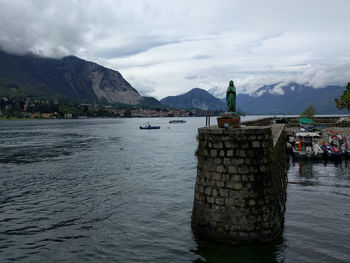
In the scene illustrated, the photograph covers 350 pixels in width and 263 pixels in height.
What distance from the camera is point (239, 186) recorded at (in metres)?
14.2

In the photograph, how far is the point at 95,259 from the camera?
1548 cm

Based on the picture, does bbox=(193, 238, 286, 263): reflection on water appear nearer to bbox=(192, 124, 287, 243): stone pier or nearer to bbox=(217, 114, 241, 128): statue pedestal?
bbox=(192, 124, 287, 243): stone pier

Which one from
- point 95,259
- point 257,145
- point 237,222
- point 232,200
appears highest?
point 257,145

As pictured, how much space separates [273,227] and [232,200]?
2.73m

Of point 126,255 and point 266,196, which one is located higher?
point 266,196

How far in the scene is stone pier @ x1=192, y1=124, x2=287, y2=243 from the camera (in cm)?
1420

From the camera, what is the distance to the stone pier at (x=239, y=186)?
1420 cm

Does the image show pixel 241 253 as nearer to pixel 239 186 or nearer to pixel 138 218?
pixel 239 186

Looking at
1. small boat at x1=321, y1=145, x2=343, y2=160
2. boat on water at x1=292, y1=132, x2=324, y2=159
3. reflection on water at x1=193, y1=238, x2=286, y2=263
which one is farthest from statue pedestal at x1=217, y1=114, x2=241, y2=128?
small boat at x1=321, y1=145, x2=343, y2=160

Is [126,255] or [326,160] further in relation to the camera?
[326,160]

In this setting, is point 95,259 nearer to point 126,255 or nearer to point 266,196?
point 126,255

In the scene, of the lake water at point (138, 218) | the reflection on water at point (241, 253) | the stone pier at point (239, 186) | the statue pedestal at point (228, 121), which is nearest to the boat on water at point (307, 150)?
the lake water at point (138, 218)

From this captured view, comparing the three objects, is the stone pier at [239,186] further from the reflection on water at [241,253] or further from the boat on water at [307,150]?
the boat on water at [307,150]

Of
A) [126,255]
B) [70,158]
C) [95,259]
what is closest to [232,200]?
[126,255]
